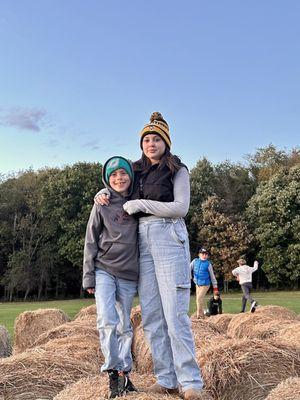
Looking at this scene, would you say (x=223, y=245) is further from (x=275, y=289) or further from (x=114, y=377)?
(x=114, y=377)

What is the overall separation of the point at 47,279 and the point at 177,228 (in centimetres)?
4159

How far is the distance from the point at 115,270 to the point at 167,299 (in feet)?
1.65

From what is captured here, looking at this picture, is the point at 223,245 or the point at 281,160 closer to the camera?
the point at 223,245

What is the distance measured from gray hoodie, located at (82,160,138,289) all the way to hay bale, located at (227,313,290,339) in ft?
12.2

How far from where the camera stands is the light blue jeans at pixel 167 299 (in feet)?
14.8

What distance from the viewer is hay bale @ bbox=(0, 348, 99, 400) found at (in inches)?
192

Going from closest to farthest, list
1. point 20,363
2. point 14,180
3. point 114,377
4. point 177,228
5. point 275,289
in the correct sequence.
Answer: point 114,377 < point 177,228 < point 20,363 < point 275,289 < point 14,180

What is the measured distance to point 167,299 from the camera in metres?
4.54

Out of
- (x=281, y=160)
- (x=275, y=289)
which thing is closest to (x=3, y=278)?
(x=275, y=289)

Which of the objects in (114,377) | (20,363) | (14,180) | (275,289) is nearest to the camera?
(114,377)

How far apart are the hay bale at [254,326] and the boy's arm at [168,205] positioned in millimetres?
3733

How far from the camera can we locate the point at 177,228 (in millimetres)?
4691

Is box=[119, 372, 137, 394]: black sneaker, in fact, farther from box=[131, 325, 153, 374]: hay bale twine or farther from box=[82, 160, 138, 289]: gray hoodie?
box=[131, 325, 153, 374]: hay bale twine

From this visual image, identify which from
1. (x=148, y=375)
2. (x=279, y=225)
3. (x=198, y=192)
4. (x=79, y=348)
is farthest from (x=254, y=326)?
(x=198, y=192)
